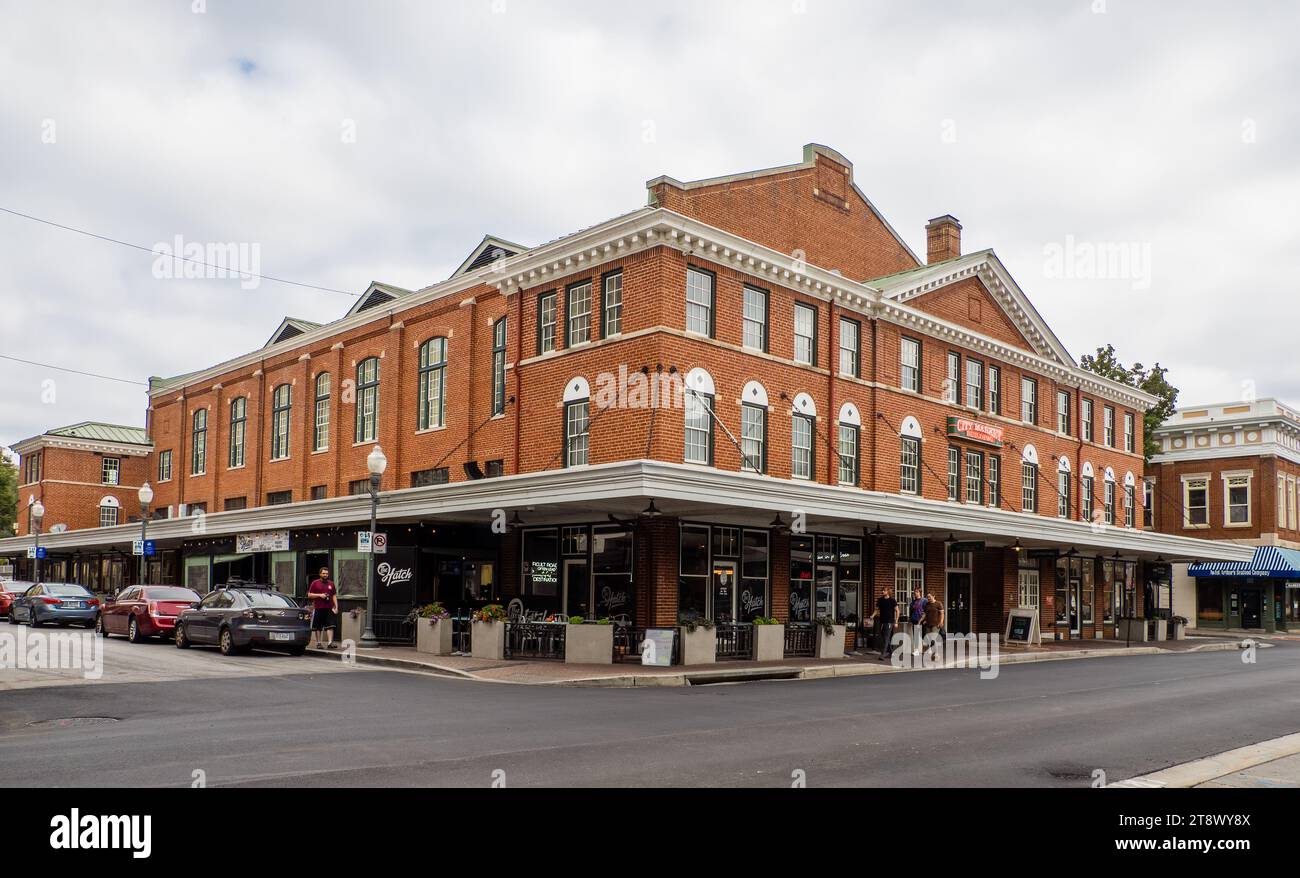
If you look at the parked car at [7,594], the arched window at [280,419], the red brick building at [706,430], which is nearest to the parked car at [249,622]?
the red brick building at [706,430]

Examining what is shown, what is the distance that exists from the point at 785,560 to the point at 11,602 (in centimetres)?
2723

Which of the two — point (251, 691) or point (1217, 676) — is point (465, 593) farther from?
point (1217, 676)

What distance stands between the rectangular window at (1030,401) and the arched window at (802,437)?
12.7 meters

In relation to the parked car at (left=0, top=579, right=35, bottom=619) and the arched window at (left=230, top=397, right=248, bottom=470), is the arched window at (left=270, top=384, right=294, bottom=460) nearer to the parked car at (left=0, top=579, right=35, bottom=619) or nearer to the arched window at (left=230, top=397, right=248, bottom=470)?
the arched window at (left=230, top=397, right=248, bottom=470)

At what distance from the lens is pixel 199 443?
46.9m

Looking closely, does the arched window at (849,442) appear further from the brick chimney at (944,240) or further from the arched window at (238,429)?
the arched window at (238,429)

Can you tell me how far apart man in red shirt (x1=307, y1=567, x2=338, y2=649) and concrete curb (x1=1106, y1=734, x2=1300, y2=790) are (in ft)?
61.5

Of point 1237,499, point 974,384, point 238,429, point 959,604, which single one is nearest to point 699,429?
point 974,384

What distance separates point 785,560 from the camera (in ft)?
89.7

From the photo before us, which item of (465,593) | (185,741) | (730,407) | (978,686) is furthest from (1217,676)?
(185,741)

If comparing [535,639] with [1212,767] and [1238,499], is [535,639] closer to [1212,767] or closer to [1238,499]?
[1212,767]

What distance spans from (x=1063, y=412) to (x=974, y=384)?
7.04m

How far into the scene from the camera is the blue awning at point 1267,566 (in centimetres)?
4911
